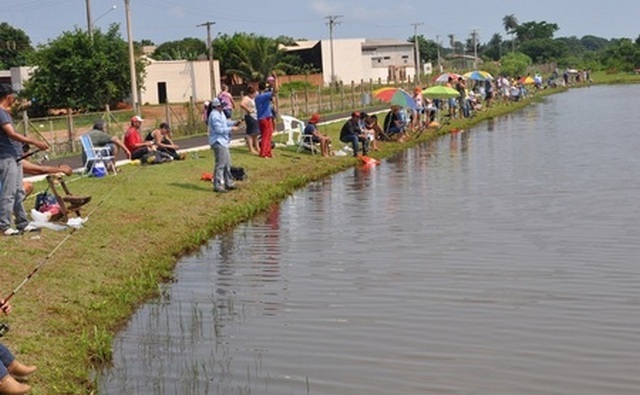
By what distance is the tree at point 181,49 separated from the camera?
97438mm

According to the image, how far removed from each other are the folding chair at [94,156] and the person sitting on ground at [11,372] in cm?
1227

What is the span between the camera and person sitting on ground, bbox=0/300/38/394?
740 centimetres

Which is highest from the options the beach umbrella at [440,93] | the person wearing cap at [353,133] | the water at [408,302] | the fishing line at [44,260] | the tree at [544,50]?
the tree at [544,50]

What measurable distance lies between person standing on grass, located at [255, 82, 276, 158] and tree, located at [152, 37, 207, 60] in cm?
7016

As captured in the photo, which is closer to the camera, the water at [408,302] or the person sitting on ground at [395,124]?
the water at [408,302]

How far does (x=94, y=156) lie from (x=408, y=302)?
35.3ft

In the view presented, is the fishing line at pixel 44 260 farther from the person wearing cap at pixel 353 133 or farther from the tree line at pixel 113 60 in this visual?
the tree line at pixel 113 60

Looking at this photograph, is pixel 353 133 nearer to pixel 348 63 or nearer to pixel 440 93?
pixel 440 93

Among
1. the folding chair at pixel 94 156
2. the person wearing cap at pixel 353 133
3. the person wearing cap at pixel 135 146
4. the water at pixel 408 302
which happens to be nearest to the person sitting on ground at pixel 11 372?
the water at pixel 408 302

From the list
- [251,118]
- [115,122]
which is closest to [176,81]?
[115,122]

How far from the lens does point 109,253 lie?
13000 mm

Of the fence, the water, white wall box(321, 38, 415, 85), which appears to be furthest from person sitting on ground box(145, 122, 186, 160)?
white wall box(321, 38, 415, 85)

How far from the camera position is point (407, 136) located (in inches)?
1307

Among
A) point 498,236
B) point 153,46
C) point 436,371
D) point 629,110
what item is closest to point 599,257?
point 498,236
